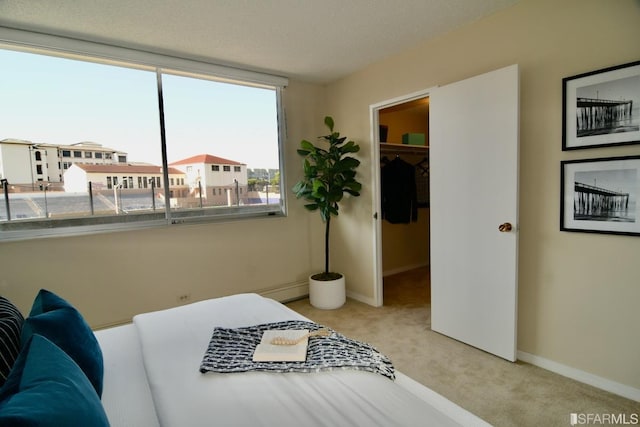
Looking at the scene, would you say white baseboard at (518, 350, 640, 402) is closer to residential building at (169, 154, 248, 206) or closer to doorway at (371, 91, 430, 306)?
doorway at (371, 91, 430, 306)

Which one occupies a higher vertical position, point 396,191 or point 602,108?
point 602,108

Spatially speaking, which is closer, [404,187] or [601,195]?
[601,195]

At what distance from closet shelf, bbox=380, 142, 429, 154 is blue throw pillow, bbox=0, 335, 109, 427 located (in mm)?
3745

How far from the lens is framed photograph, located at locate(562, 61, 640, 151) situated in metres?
1.79

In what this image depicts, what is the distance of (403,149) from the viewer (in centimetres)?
446

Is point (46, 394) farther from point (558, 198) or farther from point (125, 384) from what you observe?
point (558, 198)

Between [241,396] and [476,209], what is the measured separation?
2.07m

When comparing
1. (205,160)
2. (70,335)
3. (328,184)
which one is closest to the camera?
(70,335)

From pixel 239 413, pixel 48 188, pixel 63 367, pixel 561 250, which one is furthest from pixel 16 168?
pixel 561 250

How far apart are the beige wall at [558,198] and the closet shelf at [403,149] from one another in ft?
5.25

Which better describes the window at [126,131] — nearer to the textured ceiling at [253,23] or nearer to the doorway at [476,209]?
the textured ceiling at [253,23]

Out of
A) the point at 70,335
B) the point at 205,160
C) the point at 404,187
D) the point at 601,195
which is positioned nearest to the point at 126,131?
the point at 205,160

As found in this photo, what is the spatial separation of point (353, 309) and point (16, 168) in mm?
3080

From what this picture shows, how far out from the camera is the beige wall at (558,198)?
1.86 meters
